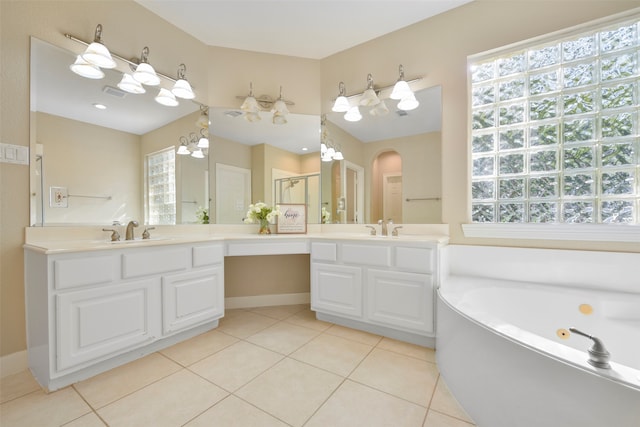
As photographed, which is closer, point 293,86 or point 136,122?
point 136,122

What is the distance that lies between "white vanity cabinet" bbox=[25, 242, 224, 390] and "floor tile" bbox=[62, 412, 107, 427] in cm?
33

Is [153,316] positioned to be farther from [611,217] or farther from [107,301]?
[611,217]

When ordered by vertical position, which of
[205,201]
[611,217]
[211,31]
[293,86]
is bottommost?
[611,217]

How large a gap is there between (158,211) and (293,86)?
1.78 meters

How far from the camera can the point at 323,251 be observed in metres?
2.22

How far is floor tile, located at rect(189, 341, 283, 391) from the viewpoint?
1.47 meters

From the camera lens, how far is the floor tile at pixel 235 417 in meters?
Answer: 1.15

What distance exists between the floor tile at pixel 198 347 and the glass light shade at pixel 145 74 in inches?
78.2

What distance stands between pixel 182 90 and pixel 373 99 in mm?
1670

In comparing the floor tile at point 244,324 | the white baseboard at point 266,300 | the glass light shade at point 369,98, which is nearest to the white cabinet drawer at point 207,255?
the floor tile at point 244,324

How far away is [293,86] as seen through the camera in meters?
2.74

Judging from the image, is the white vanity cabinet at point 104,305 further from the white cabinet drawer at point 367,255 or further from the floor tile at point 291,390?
the white cabinet drawer at point 367,255

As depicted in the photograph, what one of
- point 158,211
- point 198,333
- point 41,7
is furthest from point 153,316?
point 41,7

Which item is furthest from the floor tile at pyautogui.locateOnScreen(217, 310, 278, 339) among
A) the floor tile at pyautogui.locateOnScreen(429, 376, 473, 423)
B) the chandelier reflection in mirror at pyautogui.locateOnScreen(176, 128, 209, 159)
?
the chandelier reflection in mirror at pyautogui.locateOnScreen(176, 128, 209, 159)
